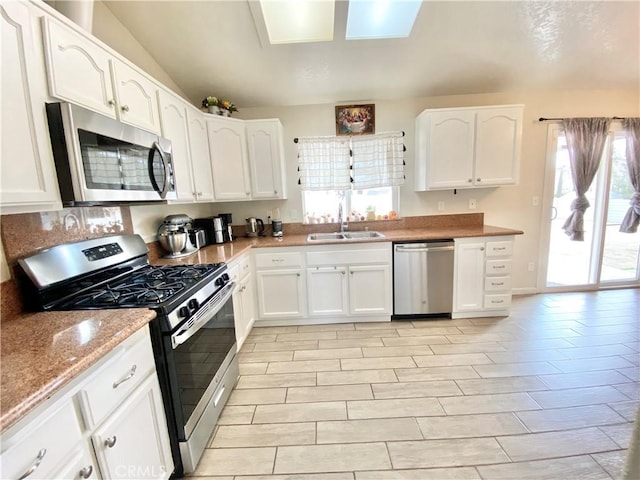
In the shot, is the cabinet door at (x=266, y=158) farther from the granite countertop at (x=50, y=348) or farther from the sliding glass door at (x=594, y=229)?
the sliding glass door at (x=594, y=229)

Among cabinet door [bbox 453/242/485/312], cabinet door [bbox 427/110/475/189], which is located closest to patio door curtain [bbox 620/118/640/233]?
cabinet door [bbox 427/110/475/189]

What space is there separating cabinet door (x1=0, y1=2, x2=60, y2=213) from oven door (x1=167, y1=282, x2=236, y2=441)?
813 millimetres

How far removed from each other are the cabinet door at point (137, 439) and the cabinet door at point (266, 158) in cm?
222

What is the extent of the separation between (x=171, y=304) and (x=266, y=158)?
214 cm

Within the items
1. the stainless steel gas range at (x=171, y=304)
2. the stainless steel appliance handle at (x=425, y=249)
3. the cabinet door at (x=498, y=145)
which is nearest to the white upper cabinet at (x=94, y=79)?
the stainless steel gas range at (x=171, y=304)

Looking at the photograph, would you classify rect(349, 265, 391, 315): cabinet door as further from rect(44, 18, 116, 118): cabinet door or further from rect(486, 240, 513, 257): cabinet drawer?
rect(44, 18, 116, 118): cabinet door

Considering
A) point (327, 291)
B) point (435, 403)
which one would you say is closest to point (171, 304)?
point (435, 403)

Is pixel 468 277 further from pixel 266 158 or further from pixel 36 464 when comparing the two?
pixel 36 464

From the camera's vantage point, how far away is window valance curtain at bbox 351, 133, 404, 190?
3254 mm

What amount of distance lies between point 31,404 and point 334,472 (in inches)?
51.4

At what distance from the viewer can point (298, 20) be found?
2.39m

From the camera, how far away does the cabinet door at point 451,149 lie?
2.93 meters

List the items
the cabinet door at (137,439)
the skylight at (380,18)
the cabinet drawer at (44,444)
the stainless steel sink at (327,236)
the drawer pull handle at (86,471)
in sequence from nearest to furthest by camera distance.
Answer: the cabinet drawer at (44,444) < the drawer pull handle at (86,471) < the cabinet door at (137,439) < the skylight at (380,18) < the stainless steel sink at (327,236)

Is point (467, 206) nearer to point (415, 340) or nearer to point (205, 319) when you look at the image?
point (415, 340)
